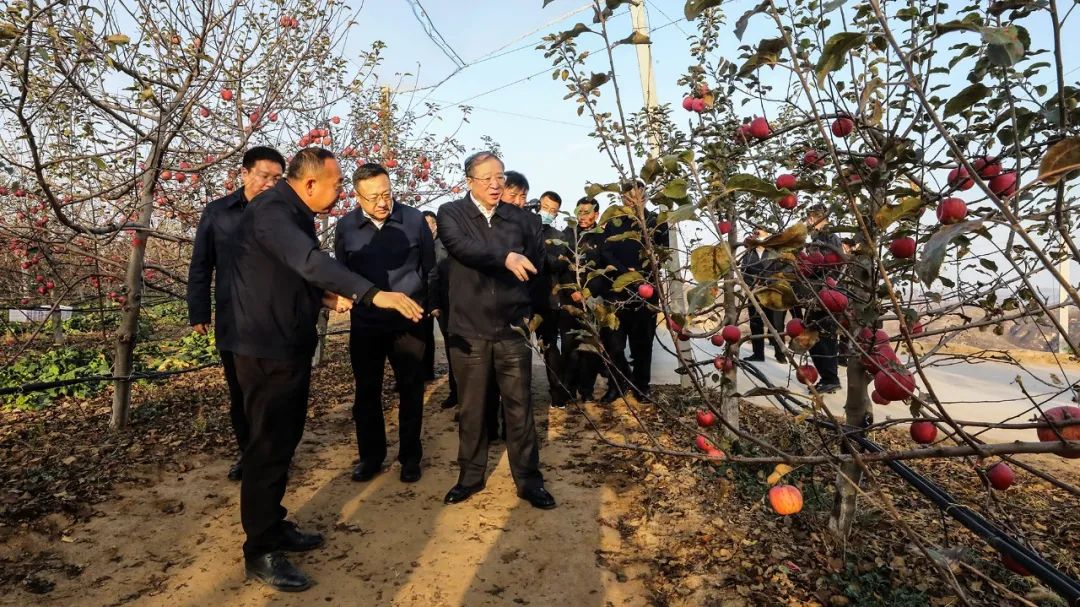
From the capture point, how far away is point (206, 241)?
11.2ft

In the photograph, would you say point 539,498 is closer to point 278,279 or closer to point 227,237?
point 278,279

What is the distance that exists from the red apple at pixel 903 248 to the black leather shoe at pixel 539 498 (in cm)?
220

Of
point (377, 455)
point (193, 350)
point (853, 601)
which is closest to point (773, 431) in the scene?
point (853, 601)

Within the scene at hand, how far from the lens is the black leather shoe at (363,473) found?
3.61 metres

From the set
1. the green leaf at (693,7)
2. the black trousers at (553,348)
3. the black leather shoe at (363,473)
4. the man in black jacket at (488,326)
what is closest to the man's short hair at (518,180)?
the man in black jacket at (488,326)

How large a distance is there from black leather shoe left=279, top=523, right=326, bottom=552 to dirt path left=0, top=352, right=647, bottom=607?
1.7 inches

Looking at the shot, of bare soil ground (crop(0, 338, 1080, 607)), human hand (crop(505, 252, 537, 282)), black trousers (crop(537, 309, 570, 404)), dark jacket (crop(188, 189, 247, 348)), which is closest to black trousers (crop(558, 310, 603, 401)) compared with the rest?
black trousers (crop(537, 309, 570, 404))

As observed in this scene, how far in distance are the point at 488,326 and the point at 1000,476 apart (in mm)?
2211

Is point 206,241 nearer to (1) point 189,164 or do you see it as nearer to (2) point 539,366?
(1) point 189,164

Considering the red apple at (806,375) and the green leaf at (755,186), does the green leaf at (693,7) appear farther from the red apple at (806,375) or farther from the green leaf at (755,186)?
the red apple at (806,375)

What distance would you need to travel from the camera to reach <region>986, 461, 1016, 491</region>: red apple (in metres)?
1.49

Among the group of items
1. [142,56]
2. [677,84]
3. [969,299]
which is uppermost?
[142,56]

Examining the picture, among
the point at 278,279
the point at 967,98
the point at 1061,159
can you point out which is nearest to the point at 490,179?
the point at 278,279

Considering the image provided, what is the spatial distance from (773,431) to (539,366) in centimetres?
328
